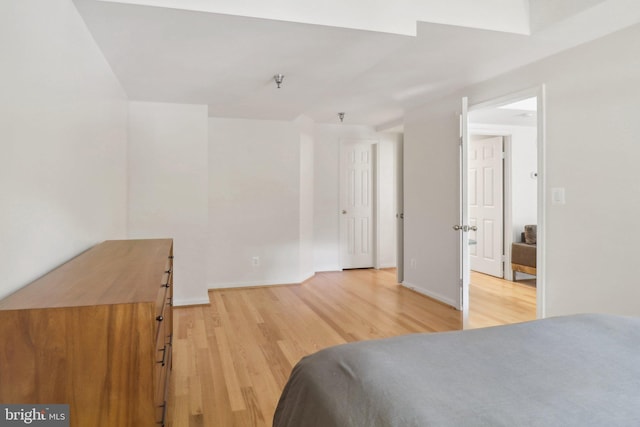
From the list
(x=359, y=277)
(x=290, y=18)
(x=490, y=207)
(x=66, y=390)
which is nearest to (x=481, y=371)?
(x=66, y=390)

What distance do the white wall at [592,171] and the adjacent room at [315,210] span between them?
1cm

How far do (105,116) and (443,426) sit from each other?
2.89 m

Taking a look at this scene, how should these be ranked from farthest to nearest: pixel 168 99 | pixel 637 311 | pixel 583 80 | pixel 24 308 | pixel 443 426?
1. pixel 168 99
2. pixel 583 80
3. pixel 637 311
4. pixel 24 308
5. pixel 443 426

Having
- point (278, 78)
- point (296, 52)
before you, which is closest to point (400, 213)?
point (278, 78)

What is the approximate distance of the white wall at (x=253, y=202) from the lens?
5.14 metres

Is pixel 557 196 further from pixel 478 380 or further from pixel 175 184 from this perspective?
pixel 175 184

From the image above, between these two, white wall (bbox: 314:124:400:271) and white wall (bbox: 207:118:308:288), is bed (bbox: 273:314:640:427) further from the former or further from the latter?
white wall (bbox: 314:124:400:271)

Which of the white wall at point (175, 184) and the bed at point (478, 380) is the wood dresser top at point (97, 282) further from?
the white wall at point (175, 184)

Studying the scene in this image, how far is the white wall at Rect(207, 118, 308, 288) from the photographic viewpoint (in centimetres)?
514

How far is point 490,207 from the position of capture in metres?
6.01

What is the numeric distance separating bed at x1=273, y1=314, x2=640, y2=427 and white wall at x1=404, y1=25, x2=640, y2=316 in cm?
136

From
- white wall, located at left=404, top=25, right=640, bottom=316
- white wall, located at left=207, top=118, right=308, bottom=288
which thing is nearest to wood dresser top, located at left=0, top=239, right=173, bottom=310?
white wall, located at left=404, top=25, right=640, bottom=316

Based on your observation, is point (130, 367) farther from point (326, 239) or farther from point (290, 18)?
point (326, 239)

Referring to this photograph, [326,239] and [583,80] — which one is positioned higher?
[583,80]
